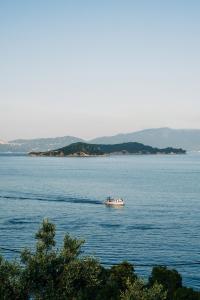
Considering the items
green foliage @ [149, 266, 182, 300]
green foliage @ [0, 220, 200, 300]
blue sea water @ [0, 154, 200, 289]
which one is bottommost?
blue sea water @ [0, 154, 200, 289]

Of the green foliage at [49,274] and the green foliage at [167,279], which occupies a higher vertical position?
the green foliage at [49,274]

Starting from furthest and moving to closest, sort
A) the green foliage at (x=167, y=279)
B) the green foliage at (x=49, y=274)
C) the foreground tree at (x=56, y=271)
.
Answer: the green foliage at (x=167, y=279)
the foreground tree at (x=56, y=271)
the green foliage at (x=49, y=274)

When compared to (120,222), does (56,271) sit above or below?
→ above

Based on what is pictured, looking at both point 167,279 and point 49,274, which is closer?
point 49,274

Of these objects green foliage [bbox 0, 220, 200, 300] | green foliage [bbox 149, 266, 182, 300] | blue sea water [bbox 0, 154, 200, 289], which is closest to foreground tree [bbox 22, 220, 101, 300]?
green foliage [bbox 0, 220, 200, 300]

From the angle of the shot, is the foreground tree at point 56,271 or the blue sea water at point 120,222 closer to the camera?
the foreground tree at point 56,271

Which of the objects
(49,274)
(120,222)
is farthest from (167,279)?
(120,222)

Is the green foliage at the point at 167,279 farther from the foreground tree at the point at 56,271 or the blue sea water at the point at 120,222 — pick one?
the blue sea water at the point at 120,222

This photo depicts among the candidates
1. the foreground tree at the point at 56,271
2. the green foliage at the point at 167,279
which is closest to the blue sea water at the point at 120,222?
the green foliage at the point at 167,279

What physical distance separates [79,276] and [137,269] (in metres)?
43.8

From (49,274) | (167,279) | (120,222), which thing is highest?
(49,274)

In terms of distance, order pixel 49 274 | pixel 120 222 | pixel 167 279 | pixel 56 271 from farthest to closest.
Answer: pixel 120 222 < pixel 167 279 < pixel 56 271 < pixel 49 274

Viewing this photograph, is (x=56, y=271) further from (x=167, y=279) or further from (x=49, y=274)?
(x=167, y=279)

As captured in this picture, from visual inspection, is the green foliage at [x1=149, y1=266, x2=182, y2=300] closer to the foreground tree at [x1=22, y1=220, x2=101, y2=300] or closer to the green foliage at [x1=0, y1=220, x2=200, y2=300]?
the green foliage at [x1=0, y1=220, x2=200, y2=300]
